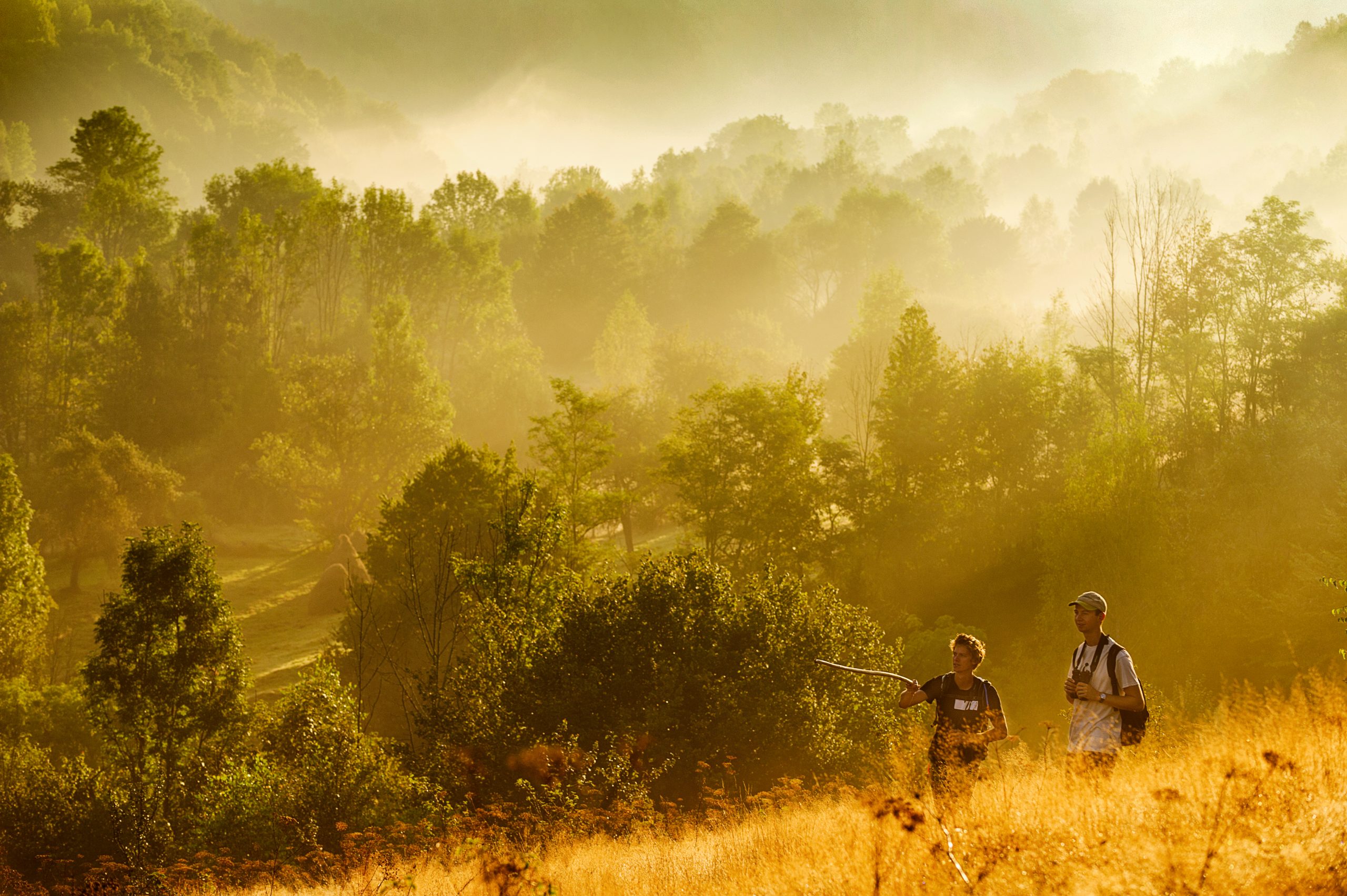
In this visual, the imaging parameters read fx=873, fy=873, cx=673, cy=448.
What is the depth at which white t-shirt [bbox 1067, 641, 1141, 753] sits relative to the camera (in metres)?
7.31

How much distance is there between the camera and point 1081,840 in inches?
263

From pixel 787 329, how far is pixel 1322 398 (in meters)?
77.3

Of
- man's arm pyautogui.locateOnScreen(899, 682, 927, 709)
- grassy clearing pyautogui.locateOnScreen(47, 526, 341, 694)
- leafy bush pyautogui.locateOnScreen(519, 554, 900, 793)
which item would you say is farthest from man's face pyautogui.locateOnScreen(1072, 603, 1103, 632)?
grassy clearing pyautogui.locateOnScreen(47, 526, 341, 694)

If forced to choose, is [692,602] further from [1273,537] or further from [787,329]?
[787,329]

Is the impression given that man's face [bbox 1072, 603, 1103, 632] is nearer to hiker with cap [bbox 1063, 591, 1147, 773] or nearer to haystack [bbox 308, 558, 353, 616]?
hiker with cap [bbox 1063, 591, 1147, 773]

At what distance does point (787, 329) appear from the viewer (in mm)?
117312

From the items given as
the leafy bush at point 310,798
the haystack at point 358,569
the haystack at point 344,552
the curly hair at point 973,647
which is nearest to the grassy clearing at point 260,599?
the haystack at point 358,569

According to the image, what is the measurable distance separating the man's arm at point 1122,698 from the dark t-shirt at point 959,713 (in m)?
0.70

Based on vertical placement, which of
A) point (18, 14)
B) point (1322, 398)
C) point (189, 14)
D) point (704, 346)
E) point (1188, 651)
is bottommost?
point (1188, 651)

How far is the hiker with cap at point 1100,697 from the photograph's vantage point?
7.29 metres

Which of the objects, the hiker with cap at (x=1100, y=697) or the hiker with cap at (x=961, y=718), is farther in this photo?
the hiker with cap at (x=961, y=718)

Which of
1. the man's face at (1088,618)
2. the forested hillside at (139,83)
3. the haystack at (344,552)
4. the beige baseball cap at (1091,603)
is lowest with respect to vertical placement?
the man's face at (1088,618)

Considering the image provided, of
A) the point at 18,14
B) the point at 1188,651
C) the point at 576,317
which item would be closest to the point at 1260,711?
the point at 1188,651

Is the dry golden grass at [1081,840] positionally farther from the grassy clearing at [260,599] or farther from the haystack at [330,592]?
the haystack at [330,592]
